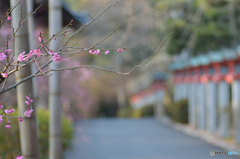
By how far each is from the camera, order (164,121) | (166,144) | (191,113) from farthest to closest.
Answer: (164,121) < (191,113) < (166,144)

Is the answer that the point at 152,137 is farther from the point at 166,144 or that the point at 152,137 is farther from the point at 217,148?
the point at 217,148

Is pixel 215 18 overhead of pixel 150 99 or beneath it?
overhead

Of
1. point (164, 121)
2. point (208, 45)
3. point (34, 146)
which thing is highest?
point (208, 45)

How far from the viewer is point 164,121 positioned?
22.0 metres

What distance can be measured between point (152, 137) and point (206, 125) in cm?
205

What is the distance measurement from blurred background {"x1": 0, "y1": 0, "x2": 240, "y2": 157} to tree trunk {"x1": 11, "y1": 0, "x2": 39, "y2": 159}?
1.59ft

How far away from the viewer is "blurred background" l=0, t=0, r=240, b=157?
12438mm

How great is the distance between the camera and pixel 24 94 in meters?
4.50

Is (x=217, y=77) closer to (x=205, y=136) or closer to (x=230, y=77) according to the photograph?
(x=230, y=77)

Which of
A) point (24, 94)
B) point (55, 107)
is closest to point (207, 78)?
point (55, 107)

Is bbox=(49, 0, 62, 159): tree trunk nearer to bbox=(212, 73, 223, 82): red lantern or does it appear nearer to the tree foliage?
bbox=(212, 73, 223, 82): red lantern

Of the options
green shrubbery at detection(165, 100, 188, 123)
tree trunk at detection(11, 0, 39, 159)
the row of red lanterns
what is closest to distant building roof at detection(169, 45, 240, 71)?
the row of red lanterns

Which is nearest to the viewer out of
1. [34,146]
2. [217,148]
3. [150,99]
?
[34,146]

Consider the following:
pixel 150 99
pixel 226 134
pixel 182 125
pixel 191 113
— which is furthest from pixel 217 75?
pixel 150 99
